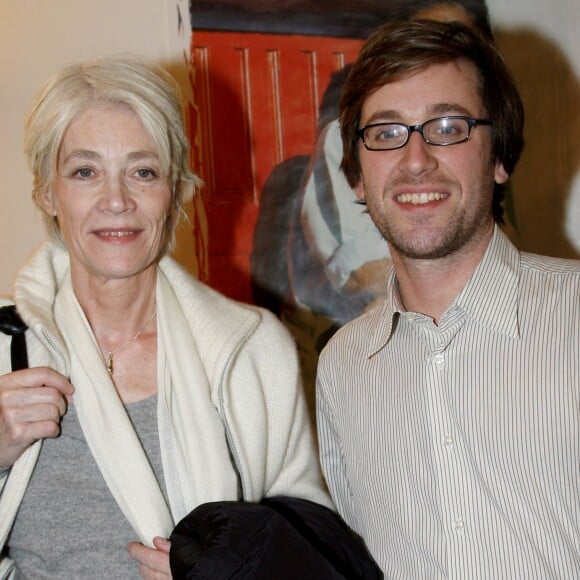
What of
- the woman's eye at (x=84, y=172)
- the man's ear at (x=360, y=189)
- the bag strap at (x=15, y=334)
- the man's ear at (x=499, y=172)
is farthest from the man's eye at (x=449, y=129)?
the bag strap at (x=15, y=334)

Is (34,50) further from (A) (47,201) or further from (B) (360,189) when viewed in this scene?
(B) (360,189)

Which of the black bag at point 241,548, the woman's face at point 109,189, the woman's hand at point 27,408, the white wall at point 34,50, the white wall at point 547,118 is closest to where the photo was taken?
the black bag at point 241,548

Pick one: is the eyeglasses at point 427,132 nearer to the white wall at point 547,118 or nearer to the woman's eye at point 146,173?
the woman's eye at point 146,173

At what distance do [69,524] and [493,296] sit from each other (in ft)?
2.73

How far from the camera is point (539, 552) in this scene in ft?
4.36

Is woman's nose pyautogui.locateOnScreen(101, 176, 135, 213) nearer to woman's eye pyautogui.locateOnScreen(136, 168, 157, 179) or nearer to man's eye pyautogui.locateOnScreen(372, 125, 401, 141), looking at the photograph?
woman's eye pyautogui.locateOnScreen(136, 168, 157, 179)

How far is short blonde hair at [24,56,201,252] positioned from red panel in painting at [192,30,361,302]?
62 centimetres

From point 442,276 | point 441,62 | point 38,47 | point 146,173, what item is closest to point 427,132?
point 441,62

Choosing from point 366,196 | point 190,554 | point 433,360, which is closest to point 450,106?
point 366,196

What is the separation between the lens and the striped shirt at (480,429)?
133 cm

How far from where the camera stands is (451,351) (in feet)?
4.76

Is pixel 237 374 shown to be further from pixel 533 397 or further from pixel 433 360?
pixel 533 397

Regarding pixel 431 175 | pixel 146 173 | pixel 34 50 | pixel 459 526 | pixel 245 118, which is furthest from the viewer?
pixel 245 118

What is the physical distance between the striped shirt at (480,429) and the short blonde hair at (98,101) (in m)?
0.53
